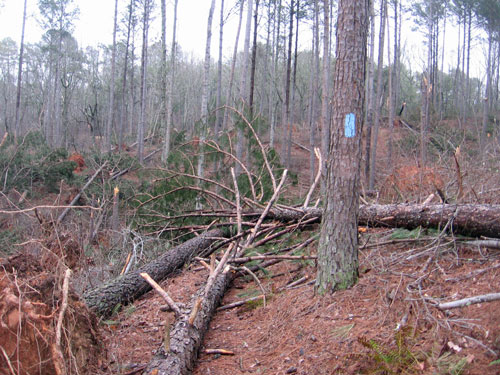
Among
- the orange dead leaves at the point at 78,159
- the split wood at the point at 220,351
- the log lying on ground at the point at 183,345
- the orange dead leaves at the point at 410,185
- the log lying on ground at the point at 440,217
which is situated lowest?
the split wood at the point at 220,351

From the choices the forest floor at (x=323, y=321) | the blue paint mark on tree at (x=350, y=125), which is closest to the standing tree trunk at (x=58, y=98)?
the forest floor at (x=323, y=321)

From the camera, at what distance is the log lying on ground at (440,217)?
13.0 ft

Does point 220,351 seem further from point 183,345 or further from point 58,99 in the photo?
point 58,99

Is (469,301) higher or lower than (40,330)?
higher

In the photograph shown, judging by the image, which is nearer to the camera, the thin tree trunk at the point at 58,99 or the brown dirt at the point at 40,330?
the brown dirt at the point at 40,330

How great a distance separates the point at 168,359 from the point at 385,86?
28106 millimetres

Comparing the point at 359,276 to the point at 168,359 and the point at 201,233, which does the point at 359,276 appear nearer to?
the point at 168,359

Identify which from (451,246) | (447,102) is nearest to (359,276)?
(451,246)

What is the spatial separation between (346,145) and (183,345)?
2.28 metres

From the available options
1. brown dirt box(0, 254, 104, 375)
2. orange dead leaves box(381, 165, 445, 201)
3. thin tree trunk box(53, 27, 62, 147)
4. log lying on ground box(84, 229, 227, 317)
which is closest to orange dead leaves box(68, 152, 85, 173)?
thin tree trunk box(53, 27, 62, 147)

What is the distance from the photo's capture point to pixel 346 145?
3826mm

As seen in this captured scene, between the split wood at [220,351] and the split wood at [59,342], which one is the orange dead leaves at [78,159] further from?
the split wood at [59,342]

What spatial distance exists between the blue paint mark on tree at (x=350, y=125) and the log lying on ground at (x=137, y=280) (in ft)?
10.5

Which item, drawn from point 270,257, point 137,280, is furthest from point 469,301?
point 137,280
